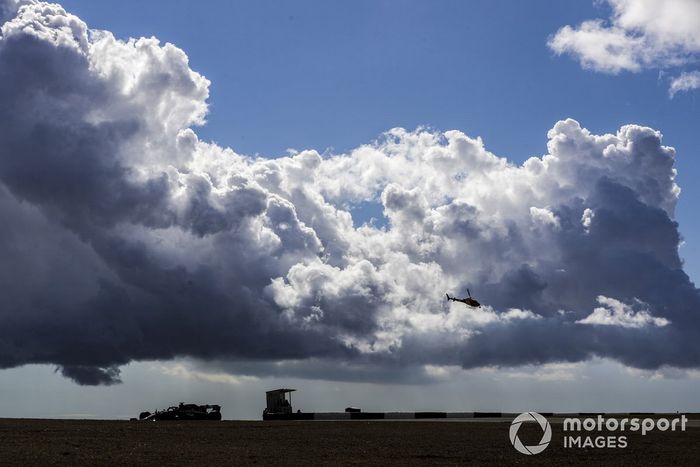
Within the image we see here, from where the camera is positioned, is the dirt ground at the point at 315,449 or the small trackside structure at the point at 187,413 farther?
the small trackside structure at the point at 187,413

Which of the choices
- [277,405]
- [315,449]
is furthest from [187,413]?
[315,449]

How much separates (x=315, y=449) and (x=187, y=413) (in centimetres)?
6168

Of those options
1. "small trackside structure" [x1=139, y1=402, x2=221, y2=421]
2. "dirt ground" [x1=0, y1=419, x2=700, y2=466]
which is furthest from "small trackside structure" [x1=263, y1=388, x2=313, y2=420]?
"dirt ground" [x1=0, y1=419, x2=700, y2=466]

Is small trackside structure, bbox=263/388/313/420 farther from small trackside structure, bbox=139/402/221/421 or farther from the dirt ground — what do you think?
the dirt ground

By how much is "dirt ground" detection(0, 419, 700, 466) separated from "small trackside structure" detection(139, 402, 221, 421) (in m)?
40.1

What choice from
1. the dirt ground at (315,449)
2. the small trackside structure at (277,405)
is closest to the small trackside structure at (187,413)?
the small trackside structure at (277,405)

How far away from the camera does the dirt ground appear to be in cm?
4231

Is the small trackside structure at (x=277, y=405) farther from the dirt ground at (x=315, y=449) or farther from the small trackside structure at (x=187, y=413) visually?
the dirt ground at (x=315, y=449)

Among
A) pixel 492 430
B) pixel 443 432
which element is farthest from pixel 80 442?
pixel 492 430

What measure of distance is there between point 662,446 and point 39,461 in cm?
3965

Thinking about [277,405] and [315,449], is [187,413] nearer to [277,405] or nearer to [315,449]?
[277,405]

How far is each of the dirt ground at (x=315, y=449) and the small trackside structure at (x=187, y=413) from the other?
40080 mm

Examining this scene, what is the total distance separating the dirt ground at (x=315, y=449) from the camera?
4231 cm

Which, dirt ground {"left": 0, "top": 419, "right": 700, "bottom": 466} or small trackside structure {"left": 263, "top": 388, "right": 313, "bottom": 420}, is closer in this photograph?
dirt ground {"left": 0, "top": 419, "right": 700, "bottom": 466}
